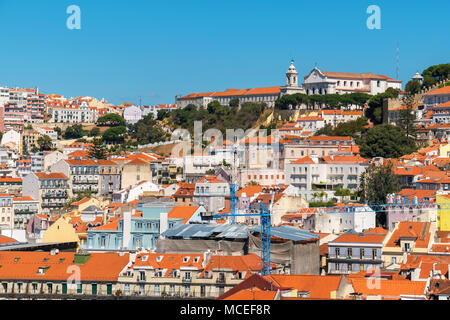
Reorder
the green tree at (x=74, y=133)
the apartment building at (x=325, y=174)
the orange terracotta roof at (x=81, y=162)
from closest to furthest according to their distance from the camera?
the apartment building at (x=325, y=174) < the orange terracotta roof at (x=81, y=162) < the green tree at (x=74, y=133)

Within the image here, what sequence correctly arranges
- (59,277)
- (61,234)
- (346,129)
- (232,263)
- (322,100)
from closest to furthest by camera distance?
(232,263), (59,277), (61,234), (346,129), (322,100)

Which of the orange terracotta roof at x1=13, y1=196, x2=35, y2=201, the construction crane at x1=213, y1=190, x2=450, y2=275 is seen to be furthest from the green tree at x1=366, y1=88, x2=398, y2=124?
the orange terracotta roof at x1=13, y1=196, x2=35, y2=201

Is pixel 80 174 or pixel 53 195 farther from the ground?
pixel 80 174

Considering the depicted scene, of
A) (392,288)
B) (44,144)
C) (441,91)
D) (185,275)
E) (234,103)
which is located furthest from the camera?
(234,103)

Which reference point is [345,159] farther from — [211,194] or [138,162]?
[138,162]

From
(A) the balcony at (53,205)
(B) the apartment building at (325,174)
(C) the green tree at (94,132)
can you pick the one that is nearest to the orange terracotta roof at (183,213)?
(B) the apartment building at (325,174)

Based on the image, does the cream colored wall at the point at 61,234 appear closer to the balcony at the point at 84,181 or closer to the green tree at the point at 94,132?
the balcony at the point at 84,181

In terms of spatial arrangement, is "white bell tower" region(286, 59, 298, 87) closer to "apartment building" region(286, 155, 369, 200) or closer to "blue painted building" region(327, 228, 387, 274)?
"apartment building" region(286, 155, 369, 200)

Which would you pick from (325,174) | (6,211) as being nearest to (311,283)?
(325,174)
